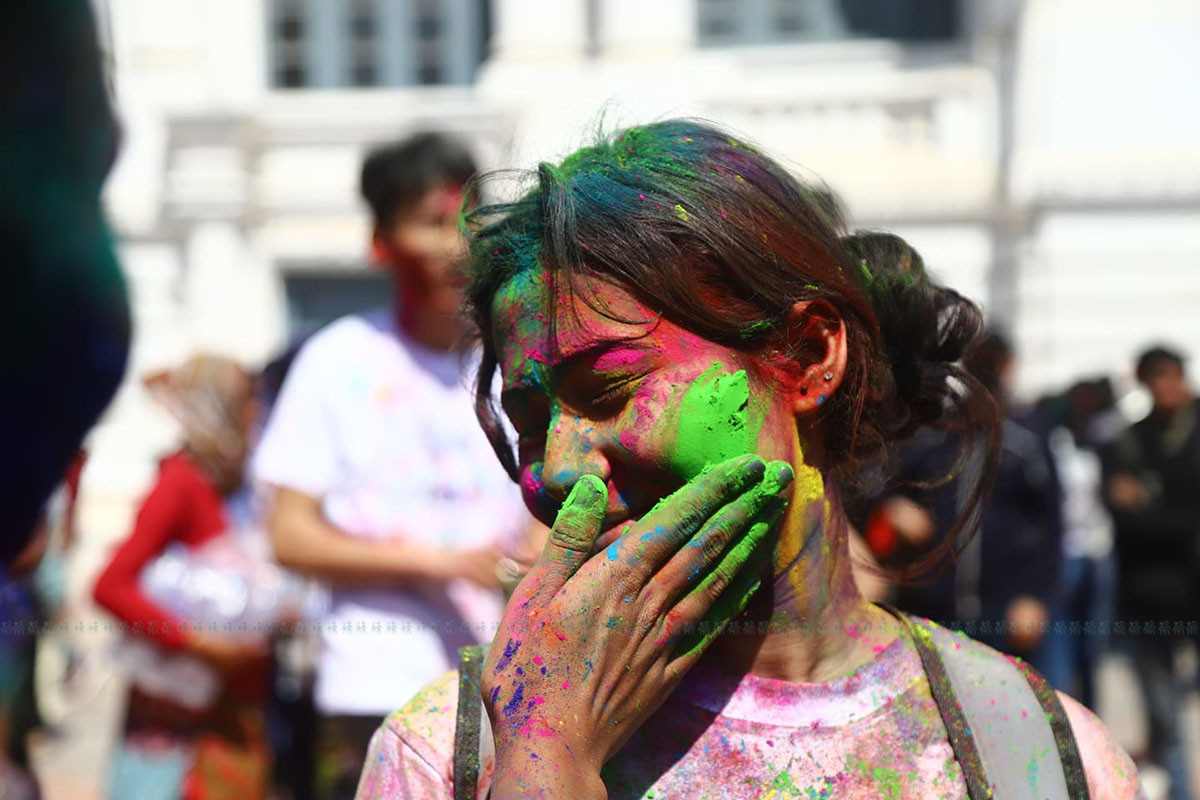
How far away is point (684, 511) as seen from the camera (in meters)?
1.53

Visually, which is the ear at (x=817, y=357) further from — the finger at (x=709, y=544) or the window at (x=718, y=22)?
the window at (x=718, y=22)

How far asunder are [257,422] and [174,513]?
1.21 meters

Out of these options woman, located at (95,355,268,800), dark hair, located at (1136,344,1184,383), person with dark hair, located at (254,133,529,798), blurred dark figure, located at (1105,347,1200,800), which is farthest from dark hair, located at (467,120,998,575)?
dark hair, located at (1136,344,1184,383)

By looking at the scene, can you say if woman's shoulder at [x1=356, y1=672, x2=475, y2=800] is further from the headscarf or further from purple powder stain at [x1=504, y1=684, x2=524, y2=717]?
the headscarf


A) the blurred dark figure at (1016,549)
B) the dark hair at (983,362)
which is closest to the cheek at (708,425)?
the dark hair at (983,362)

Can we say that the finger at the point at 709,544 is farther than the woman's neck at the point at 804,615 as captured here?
No

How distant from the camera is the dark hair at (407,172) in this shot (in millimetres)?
3535

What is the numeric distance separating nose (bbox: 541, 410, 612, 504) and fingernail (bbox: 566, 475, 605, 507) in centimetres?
2

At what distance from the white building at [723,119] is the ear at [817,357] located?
1121cm

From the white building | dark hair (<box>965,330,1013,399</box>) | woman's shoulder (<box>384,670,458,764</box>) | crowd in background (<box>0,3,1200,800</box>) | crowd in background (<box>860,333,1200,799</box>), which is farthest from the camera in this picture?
the white building

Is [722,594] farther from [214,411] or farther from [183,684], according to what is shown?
[214,411]

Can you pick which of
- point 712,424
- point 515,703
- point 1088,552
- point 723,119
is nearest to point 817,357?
point 712,424

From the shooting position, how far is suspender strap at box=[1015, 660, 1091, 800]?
1642 mm

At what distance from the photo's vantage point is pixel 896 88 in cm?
1415
